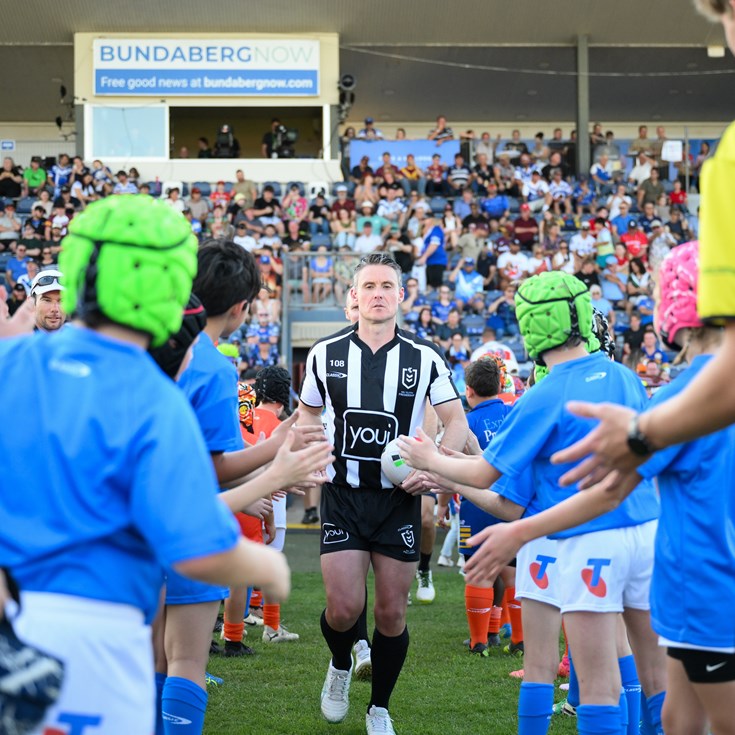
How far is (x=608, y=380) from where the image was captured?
4.12 m

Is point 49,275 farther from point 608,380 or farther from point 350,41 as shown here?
point 350,41

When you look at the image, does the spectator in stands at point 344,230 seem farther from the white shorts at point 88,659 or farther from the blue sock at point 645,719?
the white shorts at point 88,659

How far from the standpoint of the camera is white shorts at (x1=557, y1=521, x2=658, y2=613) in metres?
4.02

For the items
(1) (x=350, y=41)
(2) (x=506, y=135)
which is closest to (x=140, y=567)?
(1) (x=350, y=41)

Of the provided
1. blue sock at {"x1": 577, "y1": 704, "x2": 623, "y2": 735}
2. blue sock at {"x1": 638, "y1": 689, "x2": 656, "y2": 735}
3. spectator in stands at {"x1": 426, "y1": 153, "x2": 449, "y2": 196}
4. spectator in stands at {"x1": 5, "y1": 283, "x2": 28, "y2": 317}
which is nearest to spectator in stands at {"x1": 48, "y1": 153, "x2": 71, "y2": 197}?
spectator in stands at {"x1": 5, "y1": 283, "x2": 28, "y2": 317}

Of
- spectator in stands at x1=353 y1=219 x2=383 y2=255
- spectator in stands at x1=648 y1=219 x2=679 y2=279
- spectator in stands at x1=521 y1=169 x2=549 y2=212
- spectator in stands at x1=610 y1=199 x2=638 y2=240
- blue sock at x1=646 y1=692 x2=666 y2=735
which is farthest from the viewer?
spectator in stands at x1=521 y1=169 x2=549 y2=212

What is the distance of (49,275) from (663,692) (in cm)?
366

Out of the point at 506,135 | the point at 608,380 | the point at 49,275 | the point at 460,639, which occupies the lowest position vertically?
the point at 460,639

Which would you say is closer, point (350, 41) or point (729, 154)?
point (729, 154)

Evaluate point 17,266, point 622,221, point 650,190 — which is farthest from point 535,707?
point 650,190

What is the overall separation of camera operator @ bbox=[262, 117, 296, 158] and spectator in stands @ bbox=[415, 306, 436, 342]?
869cm

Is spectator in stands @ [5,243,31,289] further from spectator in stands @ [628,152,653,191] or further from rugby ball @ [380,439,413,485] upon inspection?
rugby ball @ [380,439,413,485]

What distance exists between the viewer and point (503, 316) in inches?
792

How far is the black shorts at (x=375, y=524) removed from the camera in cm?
561
